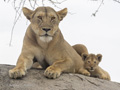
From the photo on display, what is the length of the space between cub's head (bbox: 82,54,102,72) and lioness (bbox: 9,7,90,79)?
0.49 m

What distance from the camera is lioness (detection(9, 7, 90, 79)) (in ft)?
15.9

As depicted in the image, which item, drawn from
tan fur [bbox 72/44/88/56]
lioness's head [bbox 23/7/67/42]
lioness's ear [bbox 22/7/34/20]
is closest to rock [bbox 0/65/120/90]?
lioness's head [bbox 23/7/67/42]

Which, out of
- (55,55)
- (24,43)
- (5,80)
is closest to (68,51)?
(55,55)

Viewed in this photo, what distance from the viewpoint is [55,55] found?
17.4 feet

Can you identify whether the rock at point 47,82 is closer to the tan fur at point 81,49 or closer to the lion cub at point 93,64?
the lion cub at point 93,64

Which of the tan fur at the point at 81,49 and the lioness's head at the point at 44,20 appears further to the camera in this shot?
the tan fur at the point at 81,49

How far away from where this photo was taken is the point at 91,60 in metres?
6.06

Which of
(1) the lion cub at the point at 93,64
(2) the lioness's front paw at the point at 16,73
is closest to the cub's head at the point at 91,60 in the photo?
(1) the lion cub at the point at 93,64

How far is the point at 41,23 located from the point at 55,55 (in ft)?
2.38

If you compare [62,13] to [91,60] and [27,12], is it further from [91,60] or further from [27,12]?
[91,60]

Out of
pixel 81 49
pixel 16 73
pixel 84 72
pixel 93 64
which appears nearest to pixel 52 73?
pixel 16 73

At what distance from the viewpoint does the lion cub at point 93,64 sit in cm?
603

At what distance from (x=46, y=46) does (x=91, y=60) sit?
4.14 ft

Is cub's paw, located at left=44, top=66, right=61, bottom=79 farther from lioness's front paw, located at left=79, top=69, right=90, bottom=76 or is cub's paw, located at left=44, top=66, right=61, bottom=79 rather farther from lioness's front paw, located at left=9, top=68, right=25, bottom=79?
lioness's front paw, located at left=79, top=69, right=90, bottom=76
